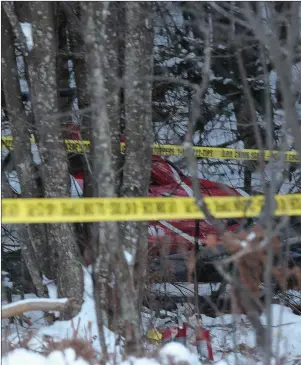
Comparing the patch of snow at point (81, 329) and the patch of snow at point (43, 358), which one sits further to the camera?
the patch of snow at point (81, 329)

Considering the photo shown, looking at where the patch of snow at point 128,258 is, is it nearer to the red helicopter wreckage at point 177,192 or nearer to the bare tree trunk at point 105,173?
the bare tree trunk at point 105,173

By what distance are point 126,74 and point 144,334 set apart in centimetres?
165

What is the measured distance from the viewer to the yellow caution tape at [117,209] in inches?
138

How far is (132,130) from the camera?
3.85 metres

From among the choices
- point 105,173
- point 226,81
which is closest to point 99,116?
point 105,173

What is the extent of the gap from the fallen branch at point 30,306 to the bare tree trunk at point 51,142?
0.41m

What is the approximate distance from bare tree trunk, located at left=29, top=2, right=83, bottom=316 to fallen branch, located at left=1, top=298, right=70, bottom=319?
1.34ft

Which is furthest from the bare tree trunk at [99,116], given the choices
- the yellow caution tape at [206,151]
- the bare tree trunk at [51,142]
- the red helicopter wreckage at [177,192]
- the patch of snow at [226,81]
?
the patch of snow at [226,81]

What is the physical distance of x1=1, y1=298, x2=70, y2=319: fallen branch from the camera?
10.8 feet

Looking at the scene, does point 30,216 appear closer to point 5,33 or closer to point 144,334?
point 144,334

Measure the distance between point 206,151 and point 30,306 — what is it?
10.3 feet

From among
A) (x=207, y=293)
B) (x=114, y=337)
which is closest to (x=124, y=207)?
(x=114, y=337)

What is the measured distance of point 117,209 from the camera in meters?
3.51

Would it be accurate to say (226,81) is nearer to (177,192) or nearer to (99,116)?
(177,192)
